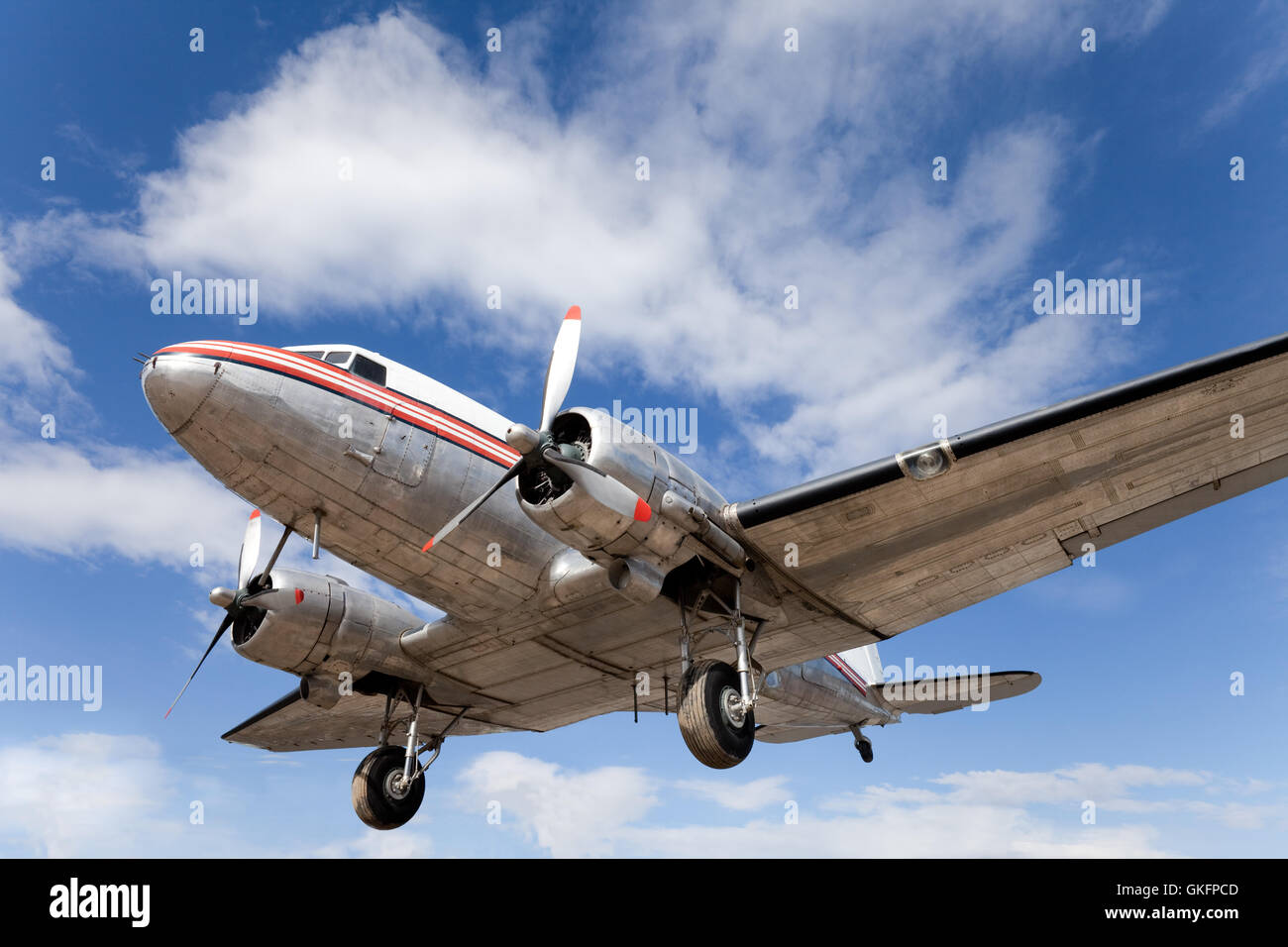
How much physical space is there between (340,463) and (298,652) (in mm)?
4503

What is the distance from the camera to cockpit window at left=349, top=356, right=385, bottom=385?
12.1m

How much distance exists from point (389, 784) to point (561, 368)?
307 inches

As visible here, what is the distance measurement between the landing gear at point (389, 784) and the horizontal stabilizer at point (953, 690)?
10311 mm

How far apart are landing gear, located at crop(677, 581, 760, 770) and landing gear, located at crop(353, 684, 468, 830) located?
230 inches

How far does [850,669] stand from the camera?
19656mm

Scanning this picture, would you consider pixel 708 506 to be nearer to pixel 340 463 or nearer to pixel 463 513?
pixel 463 513

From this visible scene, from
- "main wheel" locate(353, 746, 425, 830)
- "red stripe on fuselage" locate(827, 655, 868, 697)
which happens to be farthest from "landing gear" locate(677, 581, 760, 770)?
"red stripe on fuselage" locate(827, 655, 868, 697)

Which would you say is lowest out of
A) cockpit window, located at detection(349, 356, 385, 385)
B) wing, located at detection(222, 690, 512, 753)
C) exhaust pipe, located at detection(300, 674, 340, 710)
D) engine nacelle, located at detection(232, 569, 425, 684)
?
wing, located at detection(222, 690, 512, 753)

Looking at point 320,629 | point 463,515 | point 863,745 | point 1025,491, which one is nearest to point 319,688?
point 320,629

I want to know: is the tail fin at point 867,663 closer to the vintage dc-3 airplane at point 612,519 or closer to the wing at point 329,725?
the vintage dc-3 airplane at point 612,519

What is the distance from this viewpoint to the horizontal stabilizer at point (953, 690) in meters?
17.4

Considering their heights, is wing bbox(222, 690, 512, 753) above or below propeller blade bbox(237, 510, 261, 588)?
below

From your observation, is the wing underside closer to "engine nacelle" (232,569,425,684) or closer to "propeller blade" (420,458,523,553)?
"engine nacelle" (232,569,425,684)
